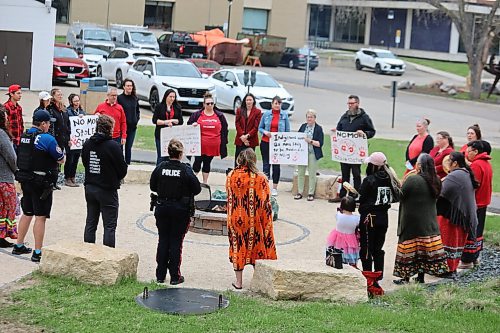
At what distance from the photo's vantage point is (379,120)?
3322 cm

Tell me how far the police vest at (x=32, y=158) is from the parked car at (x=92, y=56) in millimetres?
27540

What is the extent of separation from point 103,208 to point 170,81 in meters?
19.5

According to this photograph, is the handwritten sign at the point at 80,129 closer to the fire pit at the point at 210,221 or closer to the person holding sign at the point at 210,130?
the person holding sign at the point at 210,130

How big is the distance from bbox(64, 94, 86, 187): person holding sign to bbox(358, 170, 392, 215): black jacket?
6.60m

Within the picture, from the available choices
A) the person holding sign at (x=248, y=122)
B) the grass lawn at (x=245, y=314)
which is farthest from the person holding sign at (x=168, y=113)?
the grass lawn at (x=245, y=314)

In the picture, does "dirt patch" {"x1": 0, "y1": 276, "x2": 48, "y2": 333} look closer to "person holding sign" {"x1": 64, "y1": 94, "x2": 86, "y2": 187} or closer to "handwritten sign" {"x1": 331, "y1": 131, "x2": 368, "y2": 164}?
"person holding sign" {"x1": 64, "y1": 94, "x2": 86, "y2": 187}

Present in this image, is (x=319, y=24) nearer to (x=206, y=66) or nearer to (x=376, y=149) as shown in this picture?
(x=206, y=66)

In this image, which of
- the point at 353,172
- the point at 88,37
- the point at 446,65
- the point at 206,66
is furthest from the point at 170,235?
the point at 446,65

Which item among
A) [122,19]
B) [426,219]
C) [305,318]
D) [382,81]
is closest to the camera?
[305,318]

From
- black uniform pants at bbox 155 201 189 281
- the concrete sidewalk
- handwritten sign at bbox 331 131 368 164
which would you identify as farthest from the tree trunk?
black uniform pants at bbox 155 201 189 281

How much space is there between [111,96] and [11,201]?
4685 millimetres

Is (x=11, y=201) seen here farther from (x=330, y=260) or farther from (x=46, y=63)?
(x=46, y=63)

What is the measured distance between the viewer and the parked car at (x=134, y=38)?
46062 mm

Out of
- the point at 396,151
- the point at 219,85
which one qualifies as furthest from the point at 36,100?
the point at 396,151
